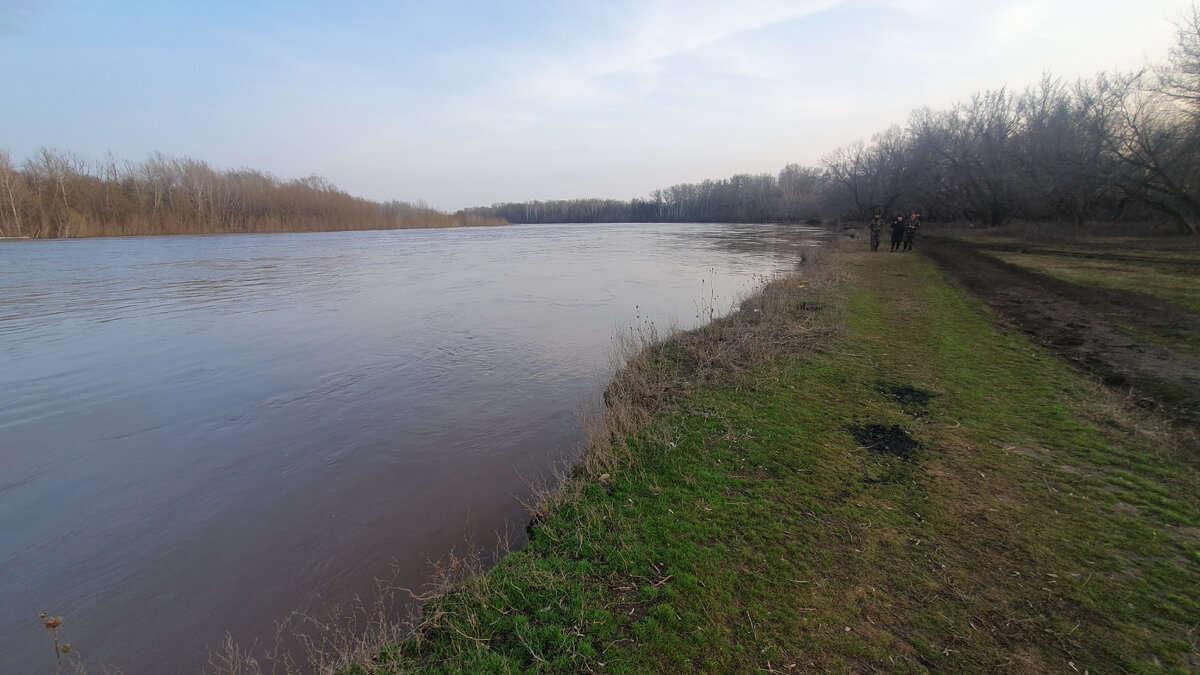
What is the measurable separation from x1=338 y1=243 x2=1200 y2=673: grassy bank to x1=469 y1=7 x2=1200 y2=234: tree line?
3100cm

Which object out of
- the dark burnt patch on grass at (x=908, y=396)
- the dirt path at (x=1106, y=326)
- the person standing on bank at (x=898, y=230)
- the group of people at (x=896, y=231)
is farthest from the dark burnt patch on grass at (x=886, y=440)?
the person standing on bank at (x=898, y=230)

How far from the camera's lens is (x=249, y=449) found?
7.12 m

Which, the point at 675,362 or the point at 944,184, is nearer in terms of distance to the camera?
the point at 675,362

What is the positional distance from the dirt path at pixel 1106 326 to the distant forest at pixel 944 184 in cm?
1729

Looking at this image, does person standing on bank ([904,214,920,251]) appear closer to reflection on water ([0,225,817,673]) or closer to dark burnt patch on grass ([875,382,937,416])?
reflection on water ([0,225,817,673])

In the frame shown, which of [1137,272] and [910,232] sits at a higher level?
[910,232]

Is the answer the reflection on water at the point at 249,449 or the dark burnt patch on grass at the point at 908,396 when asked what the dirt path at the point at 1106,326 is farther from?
the reflection on water at the point at 249,449

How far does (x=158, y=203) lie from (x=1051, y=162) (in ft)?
333

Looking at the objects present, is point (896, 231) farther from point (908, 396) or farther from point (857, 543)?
point (857, 543)

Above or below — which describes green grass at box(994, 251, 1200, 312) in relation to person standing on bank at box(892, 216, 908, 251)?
below

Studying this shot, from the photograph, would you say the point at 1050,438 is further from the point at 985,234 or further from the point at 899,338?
the point at 985,234

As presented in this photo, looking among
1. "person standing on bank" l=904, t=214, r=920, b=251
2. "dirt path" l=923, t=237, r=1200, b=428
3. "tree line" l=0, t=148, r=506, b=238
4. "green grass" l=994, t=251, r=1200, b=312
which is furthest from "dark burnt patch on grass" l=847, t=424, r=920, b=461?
"tree line" l=0, t=148, r=506, b=238

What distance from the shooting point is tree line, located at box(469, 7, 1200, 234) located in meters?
25.2

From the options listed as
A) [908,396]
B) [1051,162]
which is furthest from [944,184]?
[908,396]
